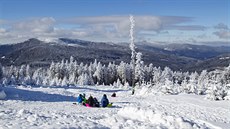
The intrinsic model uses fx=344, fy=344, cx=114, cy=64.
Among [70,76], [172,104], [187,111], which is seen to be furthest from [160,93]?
[70,76]

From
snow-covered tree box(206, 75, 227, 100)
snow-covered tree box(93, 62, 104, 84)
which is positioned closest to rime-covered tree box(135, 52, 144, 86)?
snow-covered tree box(93, 62, 104, 84)

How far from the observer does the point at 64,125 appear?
16.2 m

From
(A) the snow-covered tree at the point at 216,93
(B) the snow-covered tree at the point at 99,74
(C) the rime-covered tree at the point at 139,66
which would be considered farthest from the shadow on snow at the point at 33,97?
(B) the snow-covered tree at the point at 99,74

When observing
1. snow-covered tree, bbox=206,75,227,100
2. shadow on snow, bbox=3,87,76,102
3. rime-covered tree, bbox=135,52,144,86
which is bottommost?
shadow on snow, bbox=3,87,76,102

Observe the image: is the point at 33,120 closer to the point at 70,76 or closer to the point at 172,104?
the point at 172,104

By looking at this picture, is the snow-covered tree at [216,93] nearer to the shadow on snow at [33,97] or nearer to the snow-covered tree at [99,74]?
the shadow on snow at [33,97]

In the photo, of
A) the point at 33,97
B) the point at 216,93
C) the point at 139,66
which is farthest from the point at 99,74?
the point at 216,93

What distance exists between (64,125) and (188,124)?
664cm

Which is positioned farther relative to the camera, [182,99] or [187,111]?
[182,99]

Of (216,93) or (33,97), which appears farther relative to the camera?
(216,93)

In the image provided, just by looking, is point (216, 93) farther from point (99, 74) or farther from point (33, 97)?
point (99, 74)

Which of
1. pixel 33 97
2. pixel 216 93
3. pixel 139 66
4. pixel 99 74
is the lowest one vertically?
pixel 33 97

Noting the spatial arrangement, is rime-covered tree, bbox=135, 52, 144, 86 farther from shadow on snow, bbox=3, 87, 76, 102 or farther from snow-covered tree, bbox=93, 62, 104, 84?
shadow on snow, bbox=3, 87, 76, 102

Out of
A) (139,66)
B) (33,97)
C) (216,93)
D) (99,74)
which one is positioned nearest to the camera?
(33,97)
